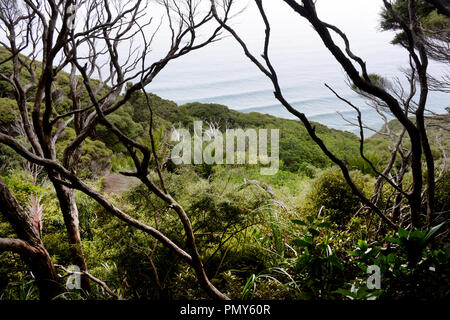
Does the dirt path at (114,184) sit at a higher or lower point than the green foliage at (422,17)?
lower

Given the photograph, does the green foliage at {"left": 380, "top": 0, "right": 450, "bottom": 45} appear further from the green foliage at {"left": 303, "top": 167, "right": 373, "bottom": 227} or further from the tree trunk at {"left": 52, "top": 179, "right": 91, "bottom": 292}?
the tree trunk at {"left": 52, "top": 179, "right": 91, "bottom": 292}

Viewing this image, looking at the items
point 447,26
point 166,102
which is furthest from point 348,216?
point 166,102

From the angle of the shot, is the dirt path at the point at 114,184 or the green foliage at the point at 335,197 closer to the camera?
the green foliage at the point at 335,197

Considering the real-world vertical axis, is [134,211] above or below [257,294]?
above

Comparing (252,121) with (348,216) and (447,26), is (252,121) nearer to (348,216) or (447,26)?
(447,26)

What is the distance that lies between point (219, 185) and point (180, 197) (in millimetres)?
261

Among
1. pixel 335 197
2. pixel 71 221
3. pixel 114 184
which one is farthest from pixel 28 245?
pixel 114 184

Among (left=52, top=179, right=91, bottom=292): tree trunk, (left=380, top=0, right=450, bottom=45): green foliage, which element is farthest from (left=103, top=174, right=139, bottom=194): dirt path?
(left=380, top=0, right=450, bottom=45): green foliage

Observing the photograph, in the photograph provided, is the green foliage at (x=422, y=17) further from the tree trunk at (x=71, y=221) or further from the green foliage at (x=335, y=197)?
the tree trunk at (x=71, y=221)

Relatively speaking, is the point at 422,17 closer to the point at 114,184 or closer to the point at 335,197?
the point at 335,197

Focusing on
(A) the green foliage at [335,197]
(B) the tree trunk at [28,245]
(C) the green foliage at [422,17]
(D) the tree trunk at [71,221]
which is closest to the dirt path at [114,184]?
(D) the tree trunk at [71,221]

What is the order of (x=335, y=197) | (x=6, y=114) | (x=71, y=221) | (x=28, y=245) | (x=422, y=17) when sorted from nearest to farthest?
(x=28, y=245) < (x=71, y=221) < (x=335, y=197) < (x=422, y=17) < (x=6, y=114)
